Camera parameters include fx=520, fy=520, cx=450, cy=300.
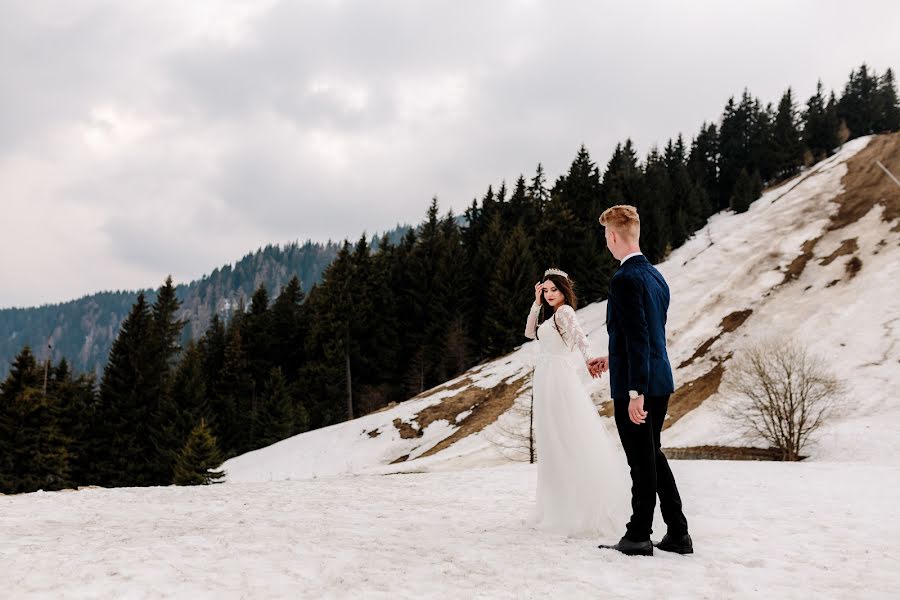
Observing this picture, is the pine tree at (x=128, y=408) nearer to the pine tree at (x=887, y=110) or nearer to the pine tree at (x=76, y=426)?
the pine tree at (x=76, y=426)

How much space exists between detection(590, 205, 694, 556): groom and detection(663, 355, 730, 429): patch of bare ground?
24576 millimetres

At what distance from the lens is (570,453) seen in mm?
5707

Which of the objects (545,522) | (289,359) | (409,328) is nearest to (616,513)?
(545,522)

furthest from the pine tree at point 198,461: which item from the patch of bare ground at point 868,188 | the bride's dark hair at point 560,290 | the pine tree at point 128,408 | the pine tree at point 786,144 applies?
the pine tree at point 786,144

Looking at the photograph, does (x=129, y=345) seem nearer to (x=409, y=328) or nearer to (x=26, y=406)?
(x=26, y=406)

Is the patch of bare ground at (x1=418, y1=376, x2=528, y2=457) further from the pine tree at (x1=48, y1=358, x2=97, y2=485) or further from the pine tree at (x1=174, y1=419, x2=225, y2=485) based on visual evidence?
the pine tree at (x1=48, y1=358, x2=97, y2=485)

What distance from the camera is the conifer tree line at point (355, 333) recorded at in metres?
41.5

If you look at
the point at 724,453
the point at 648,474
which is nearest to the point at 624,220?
the point at 648,474

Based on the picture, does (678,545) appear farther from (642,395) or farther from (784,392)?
(784,392)

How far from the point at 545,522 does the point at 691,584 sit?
6.61 ft

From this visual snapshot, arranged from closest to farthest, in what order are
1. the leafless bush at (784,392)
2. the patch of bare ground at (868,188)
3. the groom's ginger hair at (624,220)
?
the groom's ginger hair at (624,220), the leafless bush at (784,392), the patch of bare ground at (868,188)

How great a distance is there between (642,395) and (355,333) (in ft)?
178

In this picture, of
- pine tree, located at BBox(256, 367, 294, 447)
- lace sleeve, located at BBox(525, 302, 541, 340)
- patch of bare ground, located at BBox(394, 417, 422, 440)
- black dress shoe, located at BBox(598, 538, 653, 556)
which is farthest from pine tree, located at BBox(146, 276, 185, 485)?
black dress shoe, located at BBox(598, 538, 653, 556)

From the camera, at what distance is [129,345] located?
155 ft
